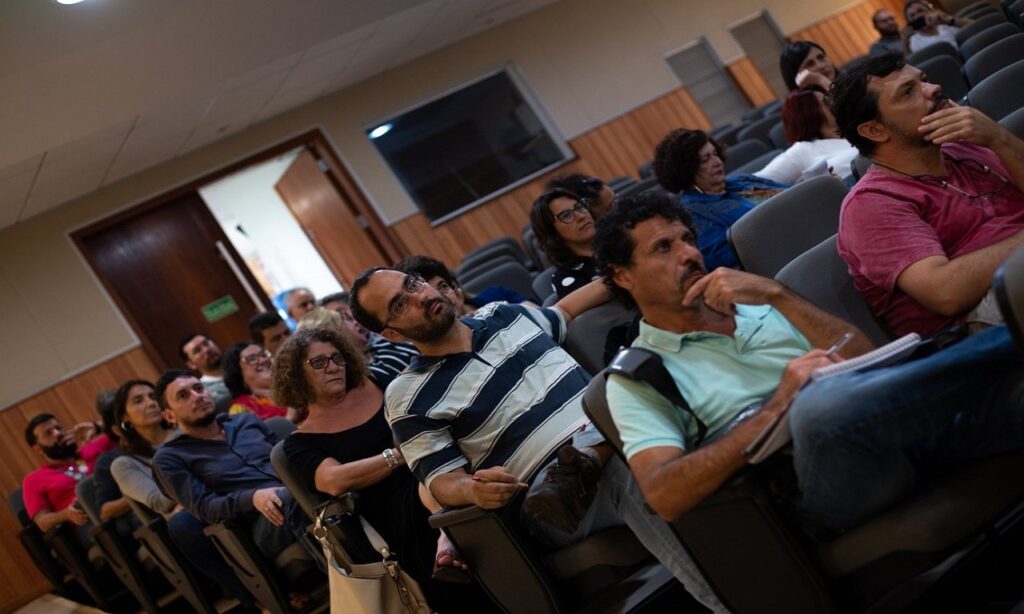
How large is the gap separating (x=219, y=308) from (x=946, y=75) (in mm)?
6887

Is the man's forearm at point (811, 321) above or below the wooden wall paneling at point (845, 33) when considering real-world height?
below

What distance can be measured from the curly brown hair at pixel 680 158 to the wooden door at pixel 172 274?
249 inches

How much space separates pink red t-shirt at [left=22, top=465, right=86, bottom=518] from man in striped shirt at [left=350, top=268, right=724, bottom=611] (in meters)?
4.41

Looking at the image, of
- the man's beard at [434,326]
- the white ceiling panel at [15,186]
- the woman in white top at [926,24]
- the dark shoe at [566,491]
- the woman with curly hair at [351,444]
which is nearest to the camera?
the dark shoe at [566,491]

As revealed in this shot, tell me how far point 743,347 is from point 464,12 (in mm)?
8178

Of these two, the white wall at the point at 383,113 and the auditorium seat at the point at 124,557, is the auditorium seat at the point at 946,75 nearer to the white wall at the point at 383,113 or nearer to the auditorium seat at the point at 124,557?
the auditorium seat at the point at 124,557

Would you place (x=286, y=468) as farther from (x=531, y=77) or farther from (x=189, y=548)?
(x=531, y=77)

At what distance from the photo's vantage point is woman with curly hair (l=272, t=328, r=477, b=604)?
10.5 ft

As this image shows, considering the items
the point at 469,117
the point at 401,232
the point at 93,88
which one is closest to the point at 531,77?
the point at 469,117

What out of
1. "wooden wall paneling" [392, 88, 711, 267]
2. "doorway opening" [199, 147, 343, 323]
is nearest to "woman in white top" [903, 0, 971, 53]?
"wooden wall paneling" [392, 88, 711, 267]

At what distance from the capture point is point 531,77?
11.2 metres

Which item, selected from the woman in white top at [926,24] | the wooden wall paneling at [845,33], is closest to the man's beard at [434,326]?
the woman in white top at [926,24]

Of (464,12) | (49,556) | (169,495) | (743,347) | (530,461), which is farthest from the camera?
(464,12)

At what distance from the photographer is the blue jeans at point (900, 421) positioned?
5.31 ft
